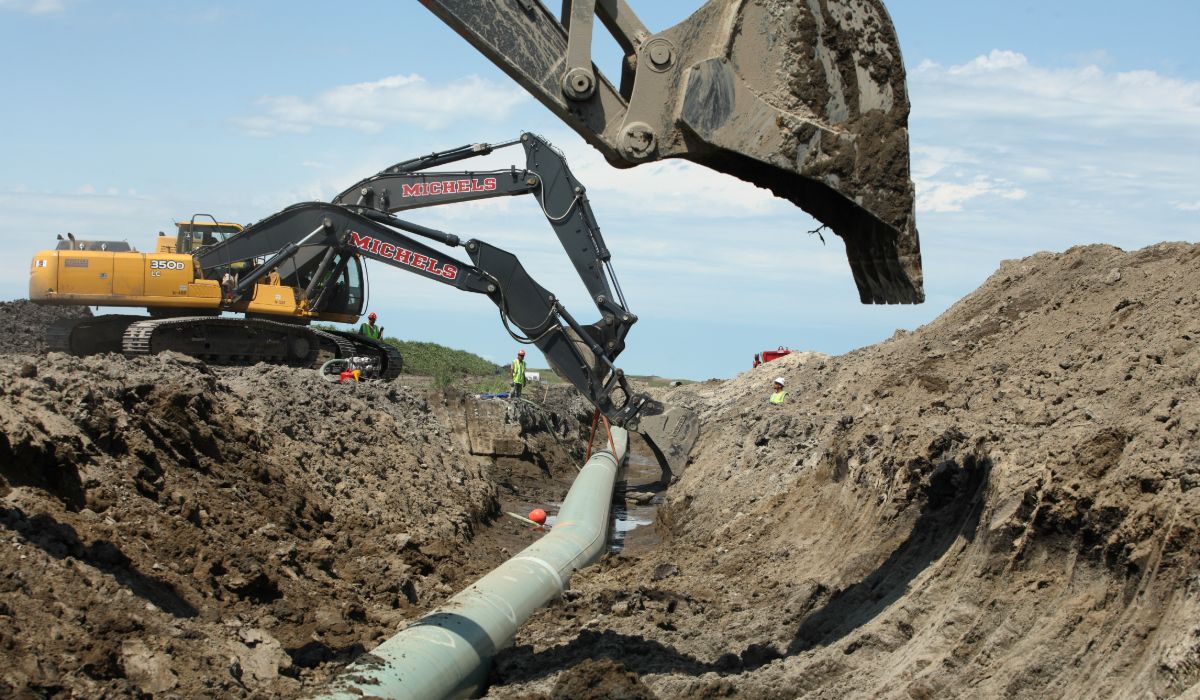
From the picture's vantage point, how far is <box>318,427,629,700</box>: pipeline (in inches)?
239

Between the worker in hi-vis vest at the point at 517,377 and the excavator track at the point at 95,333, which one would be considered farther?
the worker in hi-vis vest at the point at 517,377

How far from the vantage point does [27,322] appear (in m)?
22.9

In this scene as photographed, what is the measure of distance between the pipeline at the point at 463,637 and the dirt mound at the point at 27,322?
12.1 meters

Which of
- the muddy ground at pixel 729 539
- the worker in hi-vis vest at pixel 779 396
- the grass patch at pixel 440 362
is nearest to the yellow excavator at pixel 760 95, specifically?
the muddy ground at pixel 729 539

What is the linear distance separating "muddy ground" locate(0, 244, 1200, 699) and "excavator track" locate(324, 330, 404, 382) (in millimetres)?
5081

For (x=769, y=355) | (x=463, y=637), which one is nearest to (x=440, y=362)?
(x=769, y=355)

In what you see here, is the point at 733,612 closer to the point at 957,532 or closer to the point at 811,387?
the point at 957,532

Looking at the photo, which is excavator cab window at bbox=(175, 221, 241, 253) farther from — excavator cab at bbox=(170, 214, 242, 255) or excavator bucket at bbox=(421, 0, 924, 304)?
excavator bucket at bbox=(421, 0, 924, 304)

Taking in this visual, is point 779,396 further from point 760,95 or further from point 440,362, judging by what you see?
point 440,362

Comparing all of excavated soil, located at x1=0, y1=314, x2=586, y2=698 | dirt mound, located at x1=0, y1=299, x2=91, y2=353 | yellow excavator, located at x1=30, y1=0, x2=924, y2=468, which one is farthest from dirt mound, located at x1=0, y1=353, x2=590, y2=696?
dirt mound, located at x1=0, y1=299, x2=91, y2=353

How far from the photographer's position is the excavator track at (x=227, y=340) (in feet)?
56.1

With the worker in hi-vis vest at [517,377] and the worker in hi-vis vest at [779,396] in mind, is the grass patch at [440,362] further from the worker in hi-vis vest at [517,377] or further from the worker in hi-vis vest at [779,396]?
the worker in hi-vis vest at [779,396]

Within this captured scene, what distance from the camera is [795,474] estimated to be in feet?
45.1

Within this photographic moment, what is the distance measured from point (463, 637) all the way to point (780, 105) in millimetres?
3610
